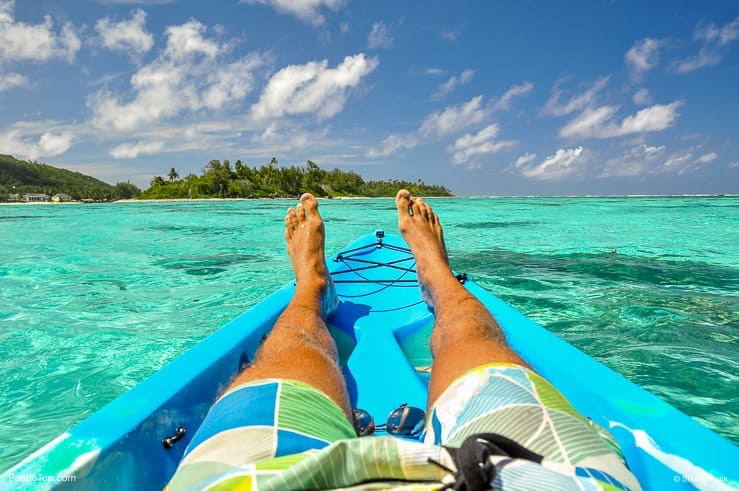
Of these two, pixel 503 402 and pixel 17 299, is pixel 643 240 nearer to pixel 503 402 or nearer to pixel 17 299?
pixel 503 402

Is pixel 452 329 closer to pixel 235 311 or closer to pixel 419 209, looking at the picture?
pixel 419 209

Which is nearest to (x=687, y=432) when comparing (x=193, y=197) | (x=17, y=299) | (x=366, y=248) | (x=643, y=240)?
(x=366, y=248)

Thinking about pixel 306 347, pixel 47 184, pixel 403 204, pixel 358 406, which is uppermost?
pixel 47 184

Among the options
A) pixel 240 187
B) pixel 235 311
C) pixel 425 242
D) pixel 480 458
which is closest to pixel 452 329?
pixel 480 458

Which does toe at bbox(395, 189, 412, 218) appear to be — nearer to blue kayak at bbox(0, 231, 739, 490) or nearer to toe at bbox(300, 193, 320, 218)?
toe at bbox(300, 193, 320, 218)

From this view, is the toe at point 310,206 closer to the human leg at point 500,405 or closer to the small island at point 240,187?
the human leg at point 500,405

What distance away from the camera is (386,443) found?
0.64 meters

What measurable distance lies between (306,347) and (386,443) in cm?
64

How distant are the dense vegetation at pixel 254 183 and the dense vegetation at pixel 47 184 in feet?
40.1

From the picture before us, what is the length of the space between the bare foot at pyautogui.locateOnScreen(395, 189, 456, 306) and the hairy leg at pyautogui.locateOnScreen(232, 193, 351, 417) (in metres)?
0.49

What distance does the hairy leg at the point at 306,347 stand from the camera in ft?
3.50

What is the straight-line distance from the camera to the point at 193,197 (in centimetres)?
5969

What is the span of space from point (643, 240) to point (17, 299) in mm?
9649

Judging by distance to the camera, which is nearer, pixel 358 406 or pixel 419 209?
pixel 358 406
